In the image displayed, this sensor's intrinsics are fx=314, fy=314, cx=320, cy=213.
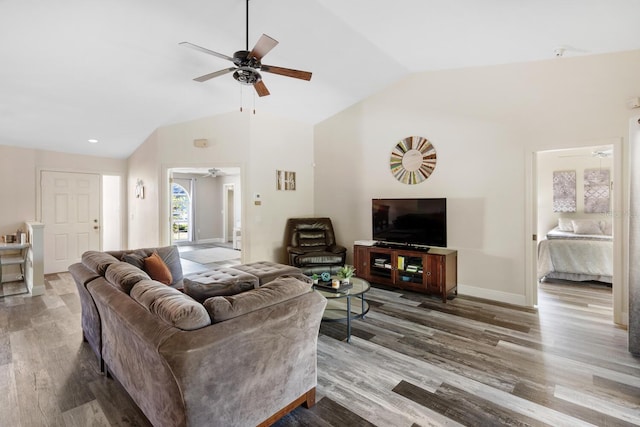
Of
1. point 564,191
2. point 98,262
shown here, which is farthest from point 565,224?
point 98,262

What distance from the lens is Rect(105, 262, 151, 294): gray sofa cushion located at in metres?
2.16

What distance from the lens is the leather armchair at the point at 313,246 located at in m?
5.04

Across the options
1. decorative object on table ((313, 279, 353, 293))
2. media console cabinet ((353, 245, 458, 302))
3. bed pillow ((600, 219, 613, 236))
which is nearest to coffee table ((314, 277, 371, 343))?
decorative object on table ((313, 279, 353, 293))

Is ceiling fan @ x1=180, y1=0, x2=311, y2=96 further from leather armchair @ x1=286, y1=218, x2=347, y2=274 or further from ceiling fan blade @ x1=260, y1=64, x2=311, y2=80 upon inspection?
leather armchair @ x1=286, y1=218, x2=347, y2=274

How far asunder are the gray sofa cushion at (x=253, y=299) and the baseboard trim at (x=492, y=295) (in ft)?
10.8

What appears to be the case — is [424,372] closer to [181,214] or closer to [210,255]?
[210,255]

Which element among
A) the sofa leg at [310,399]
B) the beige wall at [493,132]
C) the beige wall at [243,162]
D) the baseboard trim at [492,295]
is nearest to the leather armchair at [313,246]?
the beige wall at [243,162]

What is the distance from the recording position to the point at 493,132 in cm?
426

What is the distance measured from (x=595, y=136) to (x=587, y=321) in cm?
209

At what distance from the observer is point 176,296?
1.78 metres

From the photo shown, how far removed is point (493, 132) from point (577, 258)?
2.60 meters

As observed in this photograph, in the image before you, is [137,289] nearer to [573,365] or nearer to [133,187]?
[573,365]

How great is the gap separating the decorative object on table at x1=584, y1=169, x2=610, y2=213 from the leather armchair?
197 inches

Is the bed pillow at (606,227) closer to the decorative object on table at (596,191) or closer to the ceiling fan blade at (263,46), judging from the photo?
the decorative object on table at (596,191)
